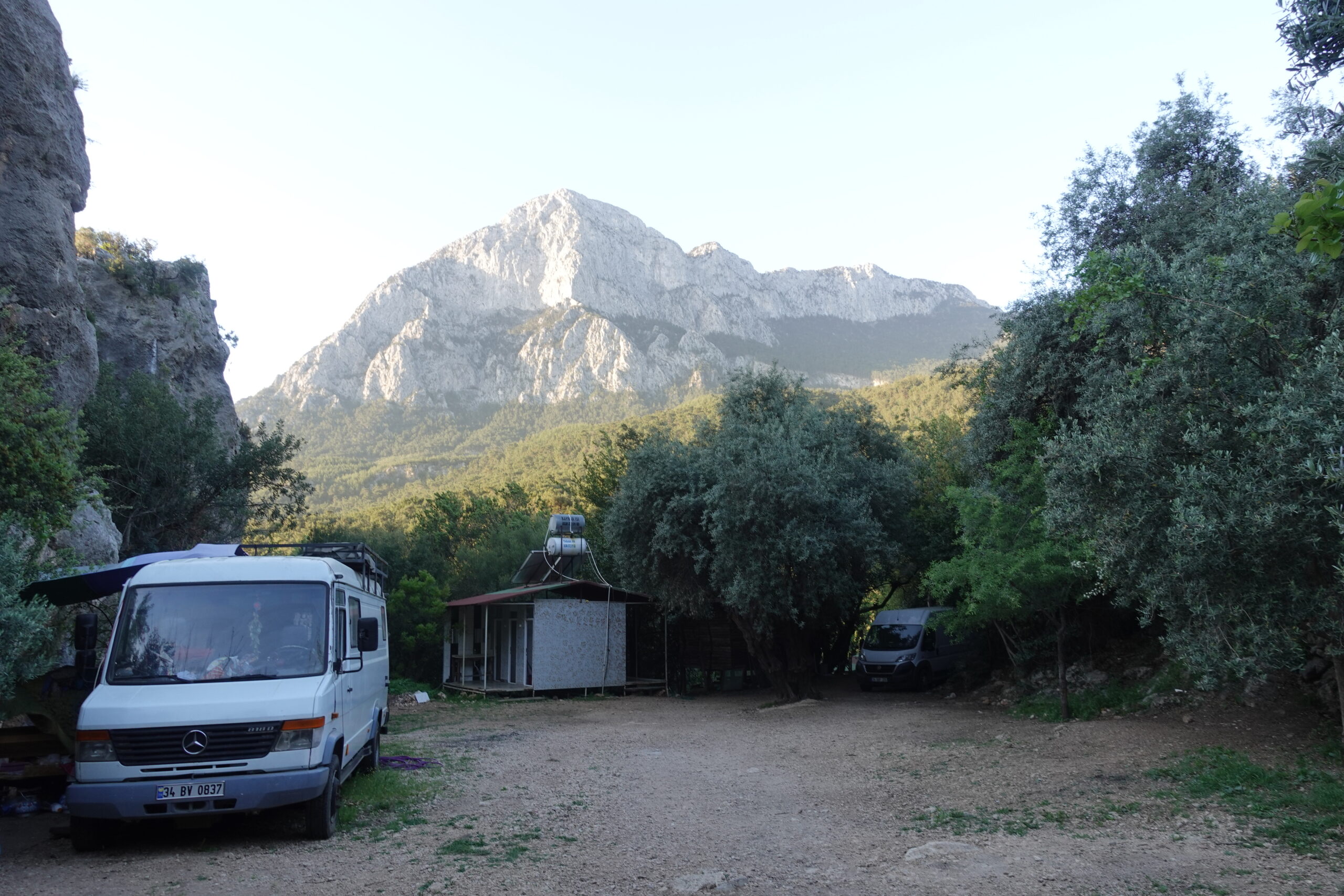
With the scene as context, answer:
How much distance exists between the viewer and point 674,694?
24203 mm

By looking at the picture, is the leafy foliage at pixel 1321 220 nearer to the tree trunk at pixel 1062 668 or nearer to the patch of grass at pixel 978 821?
the patch of grass at pixel 978 821

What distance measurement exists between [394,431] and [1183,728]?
87.1m

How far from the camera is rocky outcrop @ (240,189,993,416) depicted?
317 feet

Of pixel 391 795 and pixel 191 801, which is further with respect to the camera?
pixel 391 795

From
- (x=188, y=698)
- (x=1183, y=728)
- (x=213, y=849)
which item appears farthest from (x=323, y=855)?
(x=1183, y=728)

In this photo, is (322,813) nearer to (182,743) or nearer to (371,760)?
(182,743)

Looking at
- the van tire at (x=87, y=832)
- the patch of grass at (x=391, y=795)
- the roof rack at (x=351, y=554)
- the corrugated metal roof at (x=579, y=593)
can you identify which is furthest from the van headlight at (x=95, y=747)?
the corrugated metal roof at (x=579, y=593)

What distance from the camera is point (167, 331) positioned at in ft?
97.3

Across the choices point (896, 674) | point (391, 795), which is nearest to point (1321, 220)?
point (391, 795)

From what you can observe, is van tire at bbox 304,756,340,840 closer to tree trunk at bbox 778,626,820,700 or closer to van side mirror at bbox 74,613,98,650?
van side mirror at bbox 74,613,98,650

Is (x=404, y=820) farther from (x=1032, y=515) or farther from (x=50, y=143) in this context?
(x=50, y=143)

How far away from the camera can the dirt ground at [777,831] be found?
5879mm

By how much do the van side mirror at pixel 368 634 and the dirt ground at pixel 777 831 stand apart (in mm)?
1638

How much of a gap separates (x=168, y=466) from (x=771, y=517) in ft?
53.7
